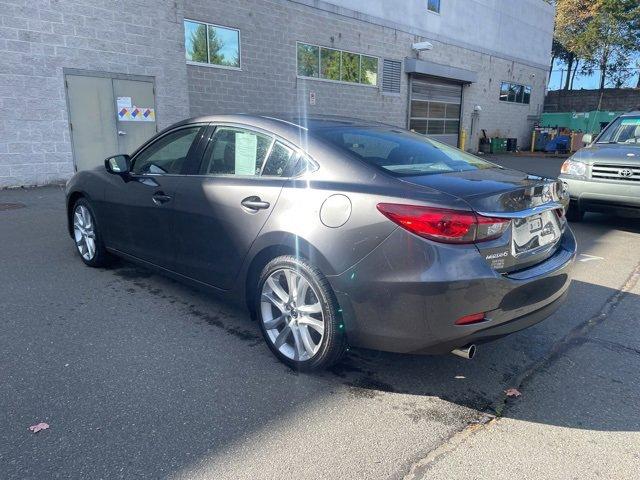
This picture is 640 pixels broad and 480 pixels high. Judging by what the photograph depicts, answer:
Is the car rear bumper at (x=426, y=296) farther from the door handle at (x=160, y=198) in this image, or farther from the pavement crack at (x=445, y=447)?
the door handle at (x=160, y=198)

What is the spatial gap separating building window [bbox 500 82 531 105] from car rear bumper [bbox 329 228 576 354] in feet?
89.4

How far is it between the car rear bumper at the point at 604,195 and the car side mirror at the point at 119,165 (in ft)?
18.2

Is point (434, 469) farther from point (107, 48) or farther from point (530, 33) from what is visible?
point (530, 33)

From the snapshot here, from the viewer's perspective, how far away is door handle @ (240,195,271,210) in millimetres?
3115

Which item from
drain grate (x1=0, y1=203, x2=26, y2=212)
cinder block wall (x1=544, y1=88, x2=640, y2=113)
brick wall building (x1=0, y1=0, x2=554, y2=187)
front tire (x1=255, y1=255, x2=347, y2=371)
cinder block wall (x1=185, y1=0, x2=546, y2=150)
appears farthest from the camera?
cinder block wall (x1=544, y1=88, x2=640, y2=113)

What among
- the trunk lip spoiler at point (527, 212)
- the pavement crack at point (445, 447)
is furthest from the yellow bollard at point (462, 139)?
the pavement crack at point (445, 447)

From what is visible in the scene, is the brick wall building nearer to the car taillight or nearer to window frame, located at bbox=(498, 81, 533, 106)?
window frame, located at bbox=(498, 81, 533, 106)

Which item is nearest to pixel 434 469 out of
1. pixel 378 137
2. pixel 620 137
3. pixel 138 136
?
pixel 378 137

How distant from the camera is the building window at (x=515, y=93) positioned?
2716 cm

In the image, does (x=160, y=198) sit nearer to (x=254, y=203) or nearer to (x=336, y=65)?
(x=254, y=203)

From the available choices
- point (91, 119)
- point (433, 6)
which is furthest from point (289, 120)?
→ point (433, 6)

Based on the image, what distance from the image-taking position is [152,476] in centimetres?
217

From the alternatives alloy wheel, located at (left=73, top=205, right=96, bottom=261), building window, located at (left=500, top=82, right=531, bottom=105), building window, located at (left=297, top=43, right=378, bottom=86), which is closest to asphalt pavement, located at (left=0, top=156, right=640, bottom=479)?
alloy wheel, located at (left=73, top=205, right=96, bottom=261)

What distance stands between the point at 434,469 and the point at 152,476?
1.29 m
